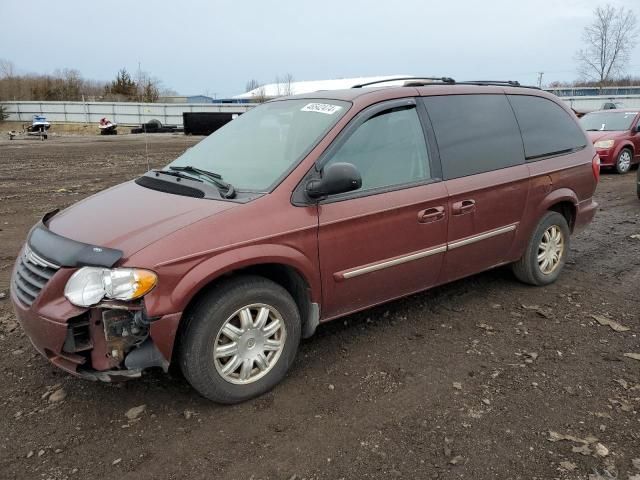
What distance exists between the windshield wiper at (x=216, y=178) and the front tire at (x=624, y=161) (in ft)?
Result: 39.4

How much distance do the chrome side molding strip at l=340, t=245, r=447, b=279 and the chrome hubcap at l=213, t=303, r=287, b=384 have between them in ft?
1.95

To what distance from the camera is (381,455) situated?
9.02ft

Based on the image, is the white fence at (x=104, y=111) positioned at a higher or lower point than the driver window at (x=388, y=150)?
higher

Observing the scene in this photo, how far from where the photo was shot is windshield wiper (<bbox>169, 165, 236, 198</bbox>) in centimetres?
331

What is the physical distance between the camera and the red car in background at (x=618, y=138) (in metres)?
12.7

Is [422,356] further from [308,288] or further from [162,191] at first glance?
[162,191]

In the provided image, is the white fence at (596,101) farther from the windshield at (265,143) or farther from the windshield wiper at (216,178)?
the windshield wiper at (216,178)

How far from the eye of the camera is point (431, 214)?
3.87 metres

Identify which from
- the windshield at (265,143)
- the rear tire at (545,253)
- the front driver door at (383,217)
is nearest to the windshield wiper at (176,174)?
the windshield at (265,143)

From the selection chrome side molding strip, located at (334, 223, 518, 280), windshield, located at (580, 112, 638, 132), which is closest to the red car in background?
windshield, located at (580, 112, 638, 132)

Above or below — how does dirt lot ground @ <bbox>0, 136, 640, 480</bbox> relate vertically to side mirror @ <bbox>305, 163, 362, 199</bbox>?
below

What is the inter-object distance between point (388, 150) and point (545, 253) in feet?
7.27

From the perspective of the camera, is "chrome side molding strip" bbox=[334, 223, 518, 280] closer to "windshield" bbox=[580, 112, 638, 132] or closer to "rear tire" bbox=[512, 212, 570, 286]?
"rear tire" bbox=[512, 212, 570, 286]

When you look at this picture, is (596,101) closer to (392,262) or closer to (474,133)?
(474,133)
